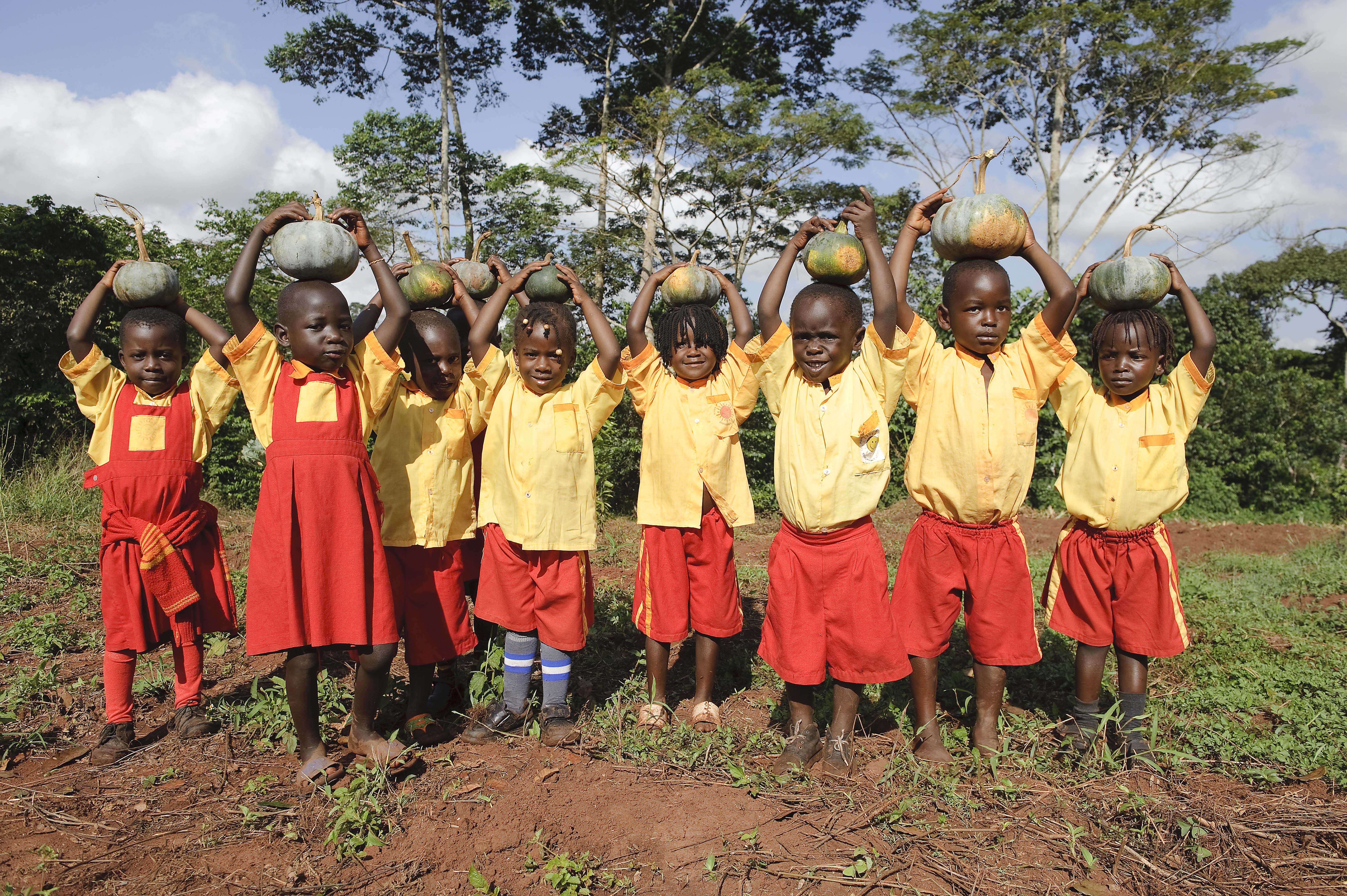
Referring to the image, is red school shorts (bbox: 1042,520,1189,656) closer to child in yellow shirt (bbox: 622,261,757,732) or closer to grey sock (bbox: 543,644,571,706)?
child in yellow shirt (bbox: 622,261,757,732)

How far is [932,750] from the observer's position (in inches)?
139

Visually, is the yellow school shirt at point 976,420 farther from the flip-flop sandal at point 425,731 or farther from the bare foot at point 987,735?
the flip-flop sandal at point 425,731

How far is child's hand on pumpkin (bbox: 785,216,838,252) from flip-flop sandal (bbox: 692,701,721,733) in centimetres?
230

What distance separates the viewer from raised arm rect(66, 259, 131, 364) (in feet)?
12.7

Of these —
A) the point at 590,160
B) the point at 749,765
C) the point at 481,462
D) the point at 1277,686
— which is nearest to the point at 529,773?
the point at 749,765

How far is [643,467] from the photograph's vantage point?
4047mm

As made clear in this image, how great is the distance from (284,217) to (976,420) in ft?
10.1

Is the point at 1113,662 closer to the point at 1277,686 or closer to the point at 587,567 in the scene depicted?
the point at 1277,686

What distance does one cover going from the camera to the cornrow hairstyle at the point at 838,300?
3.41 m

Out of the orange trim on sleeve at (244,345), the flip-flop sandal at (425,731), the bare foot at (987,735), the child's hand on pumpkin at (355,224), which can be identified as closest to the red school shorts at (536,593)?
the flip-flop sandal at (425,731)

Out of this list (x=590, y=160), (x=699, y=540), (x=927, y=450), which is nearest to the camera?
(x=927, y=450)

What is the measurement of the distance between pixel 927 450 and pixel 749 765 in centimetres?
165

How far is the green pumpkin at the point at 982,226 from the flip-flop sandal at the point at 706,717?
2.46 meters

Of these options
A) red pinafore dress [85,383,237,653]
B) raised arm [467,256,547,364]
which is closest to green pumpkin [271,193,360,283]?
raised arm [467,256,547,364]
